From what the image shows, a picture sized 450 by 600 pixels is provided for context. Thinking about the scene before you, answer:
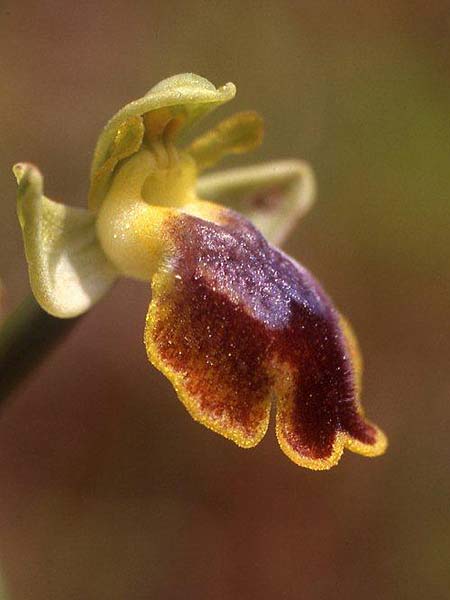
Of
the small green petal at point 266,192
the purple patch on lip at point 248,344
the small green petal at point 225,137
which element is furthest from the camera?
the small green petal at point 266,192

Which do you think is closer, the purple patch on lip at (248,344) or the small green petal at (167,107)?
the purple patch on lip at (248,344)

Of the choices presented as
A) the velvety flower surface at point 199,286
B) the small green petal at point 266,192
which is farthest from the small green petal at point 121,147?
the small green petal at point 266,192

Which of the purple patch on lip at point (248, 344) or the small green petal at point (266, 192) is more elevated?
the small green petal at point (266, 192)

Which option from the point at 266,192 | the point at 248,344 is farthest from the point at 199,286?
the point at 266,192

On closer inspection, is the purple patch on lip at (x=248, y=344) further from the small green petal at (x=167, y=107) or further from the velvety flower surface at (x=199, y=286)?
the small green petal at (x=167, y=107)

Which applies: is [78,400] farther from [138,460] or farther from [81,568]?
[81,568]

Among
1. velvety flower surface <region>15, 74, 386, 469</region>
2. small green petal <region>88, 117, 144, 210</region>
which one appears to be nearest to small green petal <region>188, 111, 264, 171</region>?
velvety flower surface <region>15, 74, 386, 469</region>

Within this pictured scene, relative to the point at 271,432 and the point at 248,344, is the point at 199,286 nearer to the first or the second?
the point at 248,344
